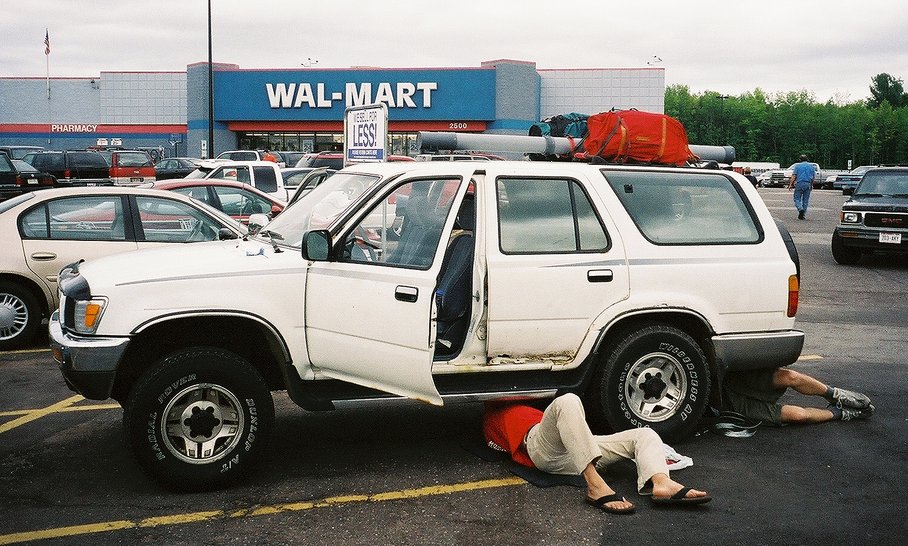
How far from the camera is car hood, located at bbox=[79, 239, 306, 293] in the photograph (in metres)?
5.14

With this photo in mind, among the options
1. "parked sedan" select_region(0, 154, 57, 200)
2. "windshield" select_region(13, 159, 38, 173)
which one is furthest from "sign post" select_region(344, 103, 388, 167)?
"windshield" select_region(13, 159, 38, 173)

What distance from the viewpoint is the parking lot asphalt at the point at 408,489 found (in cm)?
471

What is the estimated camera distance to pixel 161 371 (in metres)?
5.08

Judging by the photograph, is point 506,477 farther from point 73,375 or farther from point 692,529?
point 73,375

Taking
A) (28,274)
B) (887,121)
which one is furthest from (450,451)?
(887,121)

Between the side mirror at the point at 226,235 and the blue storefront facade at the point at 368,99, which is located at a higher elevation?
the blue storefront facade at the point at 368,99

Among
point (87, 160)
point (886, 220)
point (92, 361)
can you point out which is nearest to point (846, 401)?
point (92, 361)

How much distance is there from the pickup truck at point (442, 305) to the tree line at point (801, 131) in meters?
114

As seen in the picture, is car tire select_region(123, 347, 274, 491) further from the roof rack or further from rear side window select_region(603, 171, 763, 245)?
the roof rack

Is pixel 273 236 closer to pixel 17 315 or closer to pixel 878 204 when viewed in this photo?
pixel 17 315

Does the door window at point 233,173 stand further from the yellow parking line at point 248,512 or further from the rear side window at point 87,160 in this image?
the yellow parking line at point 248,512

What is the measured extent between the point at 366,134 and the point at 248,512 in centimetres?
725

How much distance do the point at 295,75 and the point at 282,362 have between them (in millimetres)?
44346

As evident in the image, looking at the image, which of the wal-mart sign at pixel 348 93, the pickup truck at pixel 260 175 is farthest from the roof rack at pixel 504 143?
the wal-mart sign at pixel 348 93
